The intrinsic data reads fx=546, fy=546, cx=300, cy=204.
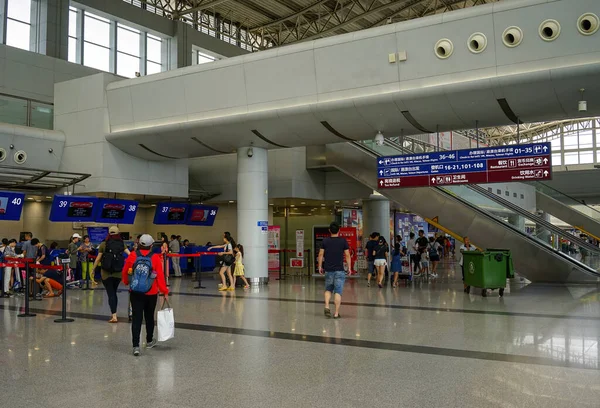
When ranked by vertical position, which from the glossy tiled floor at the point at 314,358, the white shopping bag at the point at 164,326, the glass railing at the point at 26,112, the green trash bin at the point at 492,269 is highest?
the glass railing at the point at 26,112

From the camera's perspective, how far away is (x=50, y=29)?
22.7m

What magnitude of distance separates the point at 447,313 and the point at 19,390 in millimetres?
7724

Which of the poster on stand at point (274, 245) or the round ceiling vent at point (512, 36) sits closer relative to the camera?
the round ceiling vent at point (512, 36)

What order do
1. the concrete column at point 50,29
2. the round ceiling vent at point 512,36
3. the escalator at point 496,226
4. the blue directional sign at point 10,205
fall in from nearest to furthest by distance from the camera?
the round ceiling vent at point 512,36 → the blue directional sign at point 10,205 → the escalator at point 496,226 → the concrete column at point 50,29

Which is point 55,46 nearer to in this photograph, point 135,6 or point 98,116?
point 135,6

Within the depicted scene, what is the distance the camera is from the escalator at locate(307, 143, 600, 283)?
16625 millimetres

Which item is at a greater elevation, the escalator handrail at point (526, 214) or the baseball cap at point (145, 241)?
the escalator handrail at point (526, 214)

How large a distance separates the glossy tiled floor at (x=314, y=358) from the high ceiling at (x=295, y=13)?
74.1ft

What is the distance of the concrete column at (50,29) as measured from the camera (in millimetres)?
22609

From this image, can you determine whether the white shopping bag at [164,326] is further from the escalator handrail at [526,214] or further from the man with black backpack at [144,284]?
the escalator handrail at [526,214]

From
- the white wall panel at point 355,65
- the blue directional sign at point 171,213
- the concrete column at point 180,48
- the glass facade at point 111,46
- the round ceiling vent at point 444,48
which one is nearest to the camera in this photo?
the round ceiling vent at point 444,48

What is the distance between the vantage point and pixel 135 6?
27.0m

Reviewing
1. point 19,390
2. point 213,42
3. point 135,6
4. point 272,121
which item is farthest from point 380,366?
point 213,42

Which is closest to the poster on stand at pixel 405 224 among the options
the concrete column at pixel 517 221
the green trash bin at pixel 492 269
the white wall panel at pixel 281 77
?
the concrete column at pixel 517 221
